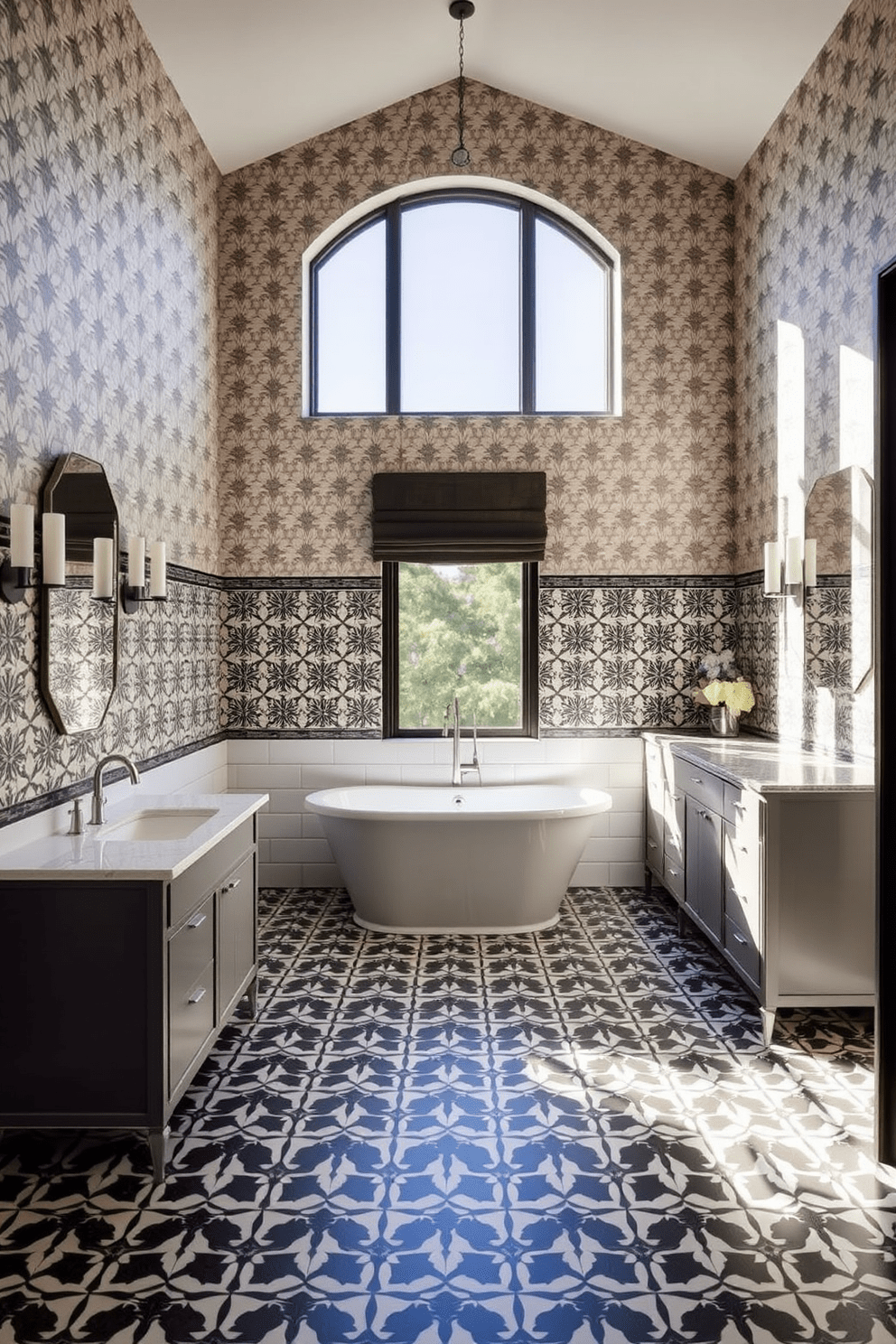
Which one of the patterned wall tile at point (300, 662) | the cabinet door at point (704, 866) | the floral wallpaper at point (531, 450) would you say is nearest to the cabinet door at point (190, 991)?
the floral wallpaper at point (531, 450)

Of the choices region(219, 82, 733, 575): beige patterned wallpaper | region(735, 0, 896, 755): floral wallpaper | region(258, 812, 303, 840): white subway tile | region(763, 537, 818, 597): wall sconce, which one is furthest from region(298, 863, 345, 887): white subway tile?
region(763, 537, 818, 597): wall sconce

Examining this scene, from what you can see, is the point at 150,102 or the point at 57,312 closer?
the point at 57,312

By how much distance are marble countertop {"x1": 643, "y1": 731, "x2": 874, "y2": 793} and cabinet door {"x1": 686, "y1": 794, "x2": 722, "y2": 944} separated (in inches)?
8.7

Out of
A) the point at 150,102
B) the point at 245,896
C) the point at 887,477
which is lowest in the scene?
the point at 245,896

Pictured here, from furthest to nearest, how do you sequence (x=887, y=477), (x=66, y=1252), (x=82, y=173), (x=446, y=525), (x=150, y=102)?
(x=446, y=525), (x=150, y=102), (x=82, y=173), (x=887, y=477), (x=66, y=1252)

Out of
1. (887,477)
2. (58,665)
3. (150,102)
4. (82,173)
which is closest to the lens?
(887,477)

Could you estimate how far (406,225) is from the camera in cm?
534

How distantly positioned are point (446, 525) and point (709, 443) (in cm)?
155

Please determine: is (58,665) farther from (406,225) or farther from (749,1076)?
(406,225)

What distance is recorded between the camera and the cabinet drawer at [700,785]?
373cm

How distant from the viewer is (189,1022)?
8.66 feet

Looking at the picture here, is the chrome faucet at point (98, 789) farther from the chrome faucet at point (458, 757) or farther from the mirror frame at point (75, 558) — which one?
the chrome faucet at point (458, 757)

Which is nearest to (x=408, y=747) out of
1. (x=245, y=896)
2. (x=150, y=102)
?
(x=245, y=896)

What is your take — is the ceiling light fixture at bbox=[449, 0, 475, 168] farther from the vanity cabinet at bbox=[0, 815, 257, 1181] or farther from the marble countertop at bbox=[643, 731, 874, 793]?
the vanity cabinet at bbox=[0, 815, 257, 1181]
